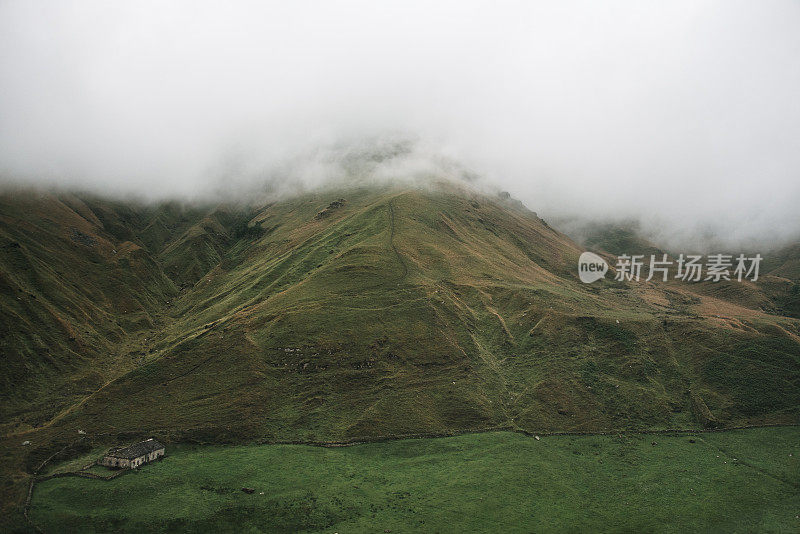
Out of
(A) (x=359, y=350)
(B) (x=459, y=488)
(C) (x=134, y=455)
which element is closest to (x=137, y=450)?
(C) (x=134, y=455)

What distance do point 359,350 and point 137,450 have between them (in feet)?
148

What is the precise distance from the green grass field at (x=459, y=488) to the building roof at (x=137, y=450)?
2652mm

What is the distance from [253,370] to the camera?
318ft

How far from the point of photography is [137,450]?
7438 centimetres

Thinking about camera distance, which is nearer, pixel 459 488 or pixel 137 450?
pixel 459 488

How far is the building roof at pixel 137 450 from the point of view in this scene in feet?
239

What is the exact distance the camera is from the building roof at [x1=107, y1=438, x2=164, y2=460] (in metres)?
72.9

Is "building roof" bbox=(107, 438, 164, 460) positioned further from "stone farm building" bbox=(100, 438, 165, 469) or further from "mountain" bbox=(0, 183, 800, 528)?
"mountain" bbox=(0, 183, 800, 528)

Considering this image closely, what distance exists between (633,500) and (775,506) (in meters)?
20.1

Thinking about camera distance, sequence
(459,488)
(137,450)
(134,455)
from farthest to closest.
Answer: (137,450)
(134,455)
(459,488)

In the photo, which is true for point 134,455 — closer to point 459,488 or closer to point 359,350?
point 359,350

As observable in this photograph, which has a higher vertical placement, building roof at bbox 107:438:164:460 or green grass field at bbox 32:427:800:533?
building roof at bbox 107:438:164:460

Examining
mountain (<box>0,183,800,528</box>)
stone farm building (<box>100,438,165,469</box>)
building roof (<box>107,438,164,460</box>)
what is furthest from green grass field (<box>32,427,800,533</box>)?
mountain (<box>0,183,800,528</box>)

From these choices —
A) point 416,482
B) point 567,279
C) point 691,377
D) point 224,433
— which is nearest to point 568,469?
point 416,482
